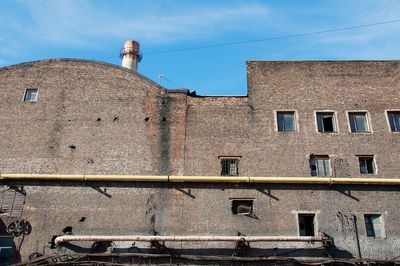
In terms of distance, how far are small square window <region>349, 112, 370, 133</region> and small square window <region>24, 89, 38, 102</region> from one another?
15.1m

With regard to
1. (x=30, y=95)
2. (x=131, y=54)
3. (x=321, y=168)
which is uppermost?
(x=131, y=54)

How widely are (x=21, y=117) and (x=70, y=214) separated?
224 inches

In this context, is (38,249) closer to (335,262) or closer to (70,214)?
(70,214)

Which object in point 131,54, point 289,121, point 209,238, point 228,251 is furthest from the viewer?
point 131,54

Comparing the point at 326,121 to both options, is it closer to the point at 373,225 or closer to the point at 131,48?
the point at 373,225

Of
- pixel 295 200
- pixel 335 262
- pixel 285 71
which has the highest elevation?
pixel 285 71

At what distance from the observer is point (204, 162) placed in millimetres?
19031

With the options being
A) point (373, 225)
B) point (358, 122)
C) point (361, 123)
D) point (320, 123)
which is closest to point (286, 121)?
point (320, 123)

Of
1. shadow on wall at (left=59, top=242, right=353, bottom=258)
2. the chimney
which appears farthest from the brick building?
the chimney

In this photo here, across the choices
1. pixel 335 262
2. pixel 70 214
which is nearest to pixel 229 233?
pixel 335 262

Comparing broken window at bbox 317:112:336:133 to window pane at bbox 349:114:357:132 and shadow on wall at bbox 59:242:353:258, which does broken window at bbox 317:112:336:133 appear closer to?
window pane at bbox 349:114:357:132

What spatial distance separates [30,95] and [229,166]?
10.4 meters

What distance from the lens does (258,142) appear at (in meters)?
19.4

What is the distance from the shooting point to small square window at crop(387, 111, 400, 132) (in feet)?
64.2
